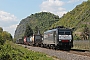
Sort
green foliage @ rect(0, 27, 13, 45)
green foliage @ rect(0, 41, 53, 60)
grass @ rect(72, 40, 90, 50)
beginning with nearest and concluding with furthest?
green foliage @ rect(0, 41, 53, 60) < green foliage @ rect(0, 27, 13, 45) < grass @ rect(72, 40, 90, 50)

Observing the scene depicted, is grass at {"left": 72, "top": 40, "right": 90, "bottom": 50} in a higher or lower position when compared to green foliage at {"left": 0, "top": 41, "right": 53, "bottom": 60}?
higher

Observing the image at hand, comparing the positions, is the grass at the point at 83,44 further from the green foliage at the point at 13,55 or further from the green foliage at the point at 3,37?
the green foliage at the point at 13,55

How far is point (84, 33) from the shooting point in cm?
6400

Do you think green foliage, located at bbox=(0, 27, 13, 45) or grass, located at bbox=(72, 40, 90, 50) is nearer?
green foliage, located at bbox=(0, 27, 13, 45)

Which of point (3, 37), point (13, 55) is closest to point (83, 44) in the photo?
point (3, 37)

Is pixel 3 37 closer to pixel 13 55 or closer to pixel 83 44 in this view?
pixel 83 44

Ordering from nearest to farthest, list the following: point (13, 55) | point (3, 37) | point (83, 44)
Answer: point (13, 55) < point (3, 37) < point (83, 44)

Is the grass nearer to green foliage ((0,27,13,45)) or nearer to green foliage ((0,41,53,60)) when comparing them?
green foliage ((0,27,13,45))

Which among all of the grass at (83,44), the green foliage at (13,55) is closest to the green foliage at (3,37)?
the green foliage at (13,55)

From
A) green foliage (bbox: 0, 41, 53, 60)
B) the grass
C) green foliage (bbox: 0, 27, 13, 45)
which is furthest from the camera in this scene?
the grass

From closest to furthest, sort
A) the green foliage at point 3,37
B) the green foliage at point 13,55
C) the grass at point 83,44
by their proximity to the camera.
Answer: the green foliage at point 13,55 < the green foliage at point 3,37 < the grass at point 83,44

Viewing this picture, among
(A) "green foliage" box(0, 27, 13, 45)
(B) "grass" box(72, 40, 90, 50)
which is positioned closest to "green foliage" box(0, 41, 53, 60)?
(A) "green foliage" box(0, 27, 13, 45)

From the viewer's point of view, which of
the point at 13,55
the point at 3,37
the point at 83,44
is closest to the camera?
the point at 13,55

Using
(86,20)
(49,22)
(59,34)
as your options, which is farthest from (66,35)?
(49,22)
